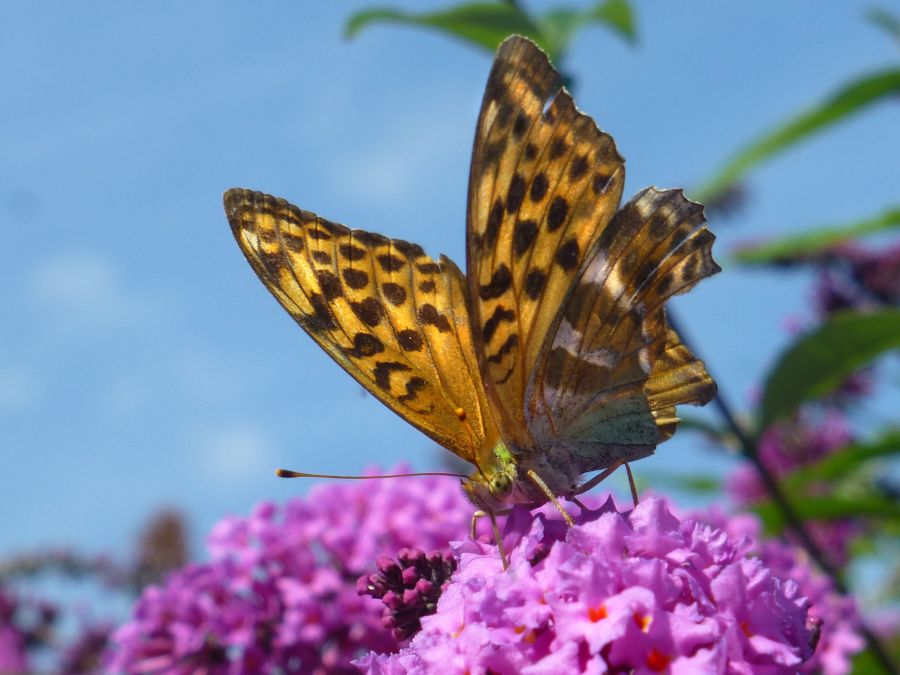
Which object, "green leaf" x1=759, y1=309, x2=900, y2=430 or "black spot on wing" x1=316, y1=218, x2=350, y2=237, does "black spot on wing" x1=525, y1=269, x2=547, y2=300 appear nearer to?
"black spot on wing" x1=316, y1=218, x2=350, y2=237

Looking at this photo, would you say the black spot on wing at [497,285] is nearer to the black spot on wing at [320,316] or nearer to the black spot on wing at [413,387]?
the black spot on wing at [413,387]

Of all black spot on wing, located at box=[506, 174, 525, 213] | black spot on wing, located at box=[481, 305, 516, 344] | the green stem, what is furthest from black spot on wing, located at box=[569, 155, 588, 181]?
the green stem

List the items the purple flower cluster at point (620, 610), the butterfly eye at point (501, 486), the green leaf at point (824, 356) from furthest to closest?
the green leaf at point (824, 356)
the butterfly eye at point (501, 486)
the purple flower cluster at point (620, 610)

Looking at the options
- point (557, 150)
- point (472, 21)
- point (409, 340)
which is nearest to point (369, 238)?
point (409, 340)

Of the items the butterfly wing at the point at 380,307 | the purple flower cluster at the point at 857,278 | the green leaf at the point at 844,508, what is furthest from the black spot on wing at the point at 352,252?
the purple flower cluster at the point at 857,278

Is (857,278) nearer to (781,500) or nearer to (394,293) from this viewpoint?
(781,500)

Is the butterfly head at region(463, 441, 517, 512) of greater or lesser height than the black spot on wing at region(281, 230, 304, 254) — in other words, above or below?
below

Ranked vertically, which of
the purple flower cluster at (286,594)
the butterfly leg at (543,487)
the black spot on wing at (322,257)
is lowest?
the butterfly leg at (543,487)

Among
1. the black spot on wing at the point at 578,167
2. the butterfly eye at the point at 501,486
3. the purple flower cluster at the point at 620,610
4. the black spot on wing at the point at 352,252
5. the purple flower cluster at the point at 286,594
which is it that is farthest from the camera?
the purple flower cluster at the point at 286,594

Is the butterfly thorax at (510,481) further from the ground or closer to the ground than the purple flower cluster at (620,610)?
further from the ground
